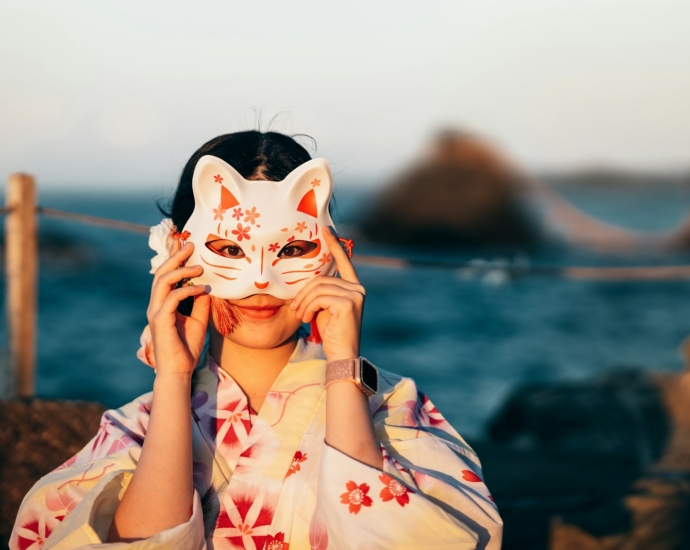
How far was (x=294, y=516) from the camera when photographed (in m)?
1.81

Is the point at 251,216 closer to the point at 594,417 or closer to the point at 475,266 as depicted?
the point at 475,266

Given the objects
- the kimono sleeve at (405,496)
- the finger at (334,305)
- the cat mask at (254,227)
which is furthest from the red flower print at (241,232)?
the kimono sleeve at (405,496)

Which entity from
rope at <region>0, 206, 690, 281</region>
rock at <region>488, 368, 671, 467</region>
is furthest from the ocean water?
rope at <region>0, 206, 690, 281</region>

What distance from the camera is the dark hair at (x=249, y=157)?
1.96 metres

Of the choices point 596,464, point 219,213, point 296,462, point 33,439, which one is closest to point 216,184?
point 219,213

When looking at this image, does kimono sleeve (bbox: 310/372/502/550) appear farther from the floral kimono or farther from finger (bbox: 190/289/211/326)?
finger (bbox: 190/289/211/326)

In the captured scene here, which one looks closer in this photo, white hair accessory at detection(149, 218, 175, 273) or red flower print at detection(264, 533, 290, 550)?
red flower print at detection(264, 533, 290, 550)

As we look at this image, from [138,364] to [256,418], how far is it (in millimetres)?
11110

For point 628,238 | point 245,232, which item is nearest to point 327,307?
point 245,232

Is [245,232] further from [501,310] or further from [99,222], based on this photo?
[501,310]

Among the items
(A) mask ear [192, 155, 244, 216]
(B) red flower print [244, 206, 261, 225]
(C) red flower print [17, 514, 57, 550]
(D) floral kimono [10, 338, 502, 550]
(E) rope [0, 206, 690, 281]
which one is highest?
(A) mask ear [192, 155, 244, 216]

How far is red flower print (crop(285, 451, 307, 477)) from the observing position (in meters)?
1.86

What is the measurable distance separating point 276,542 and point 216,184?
0.85 metres

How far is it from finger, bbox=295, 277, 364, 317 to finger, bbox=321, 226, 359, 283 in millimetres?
54
